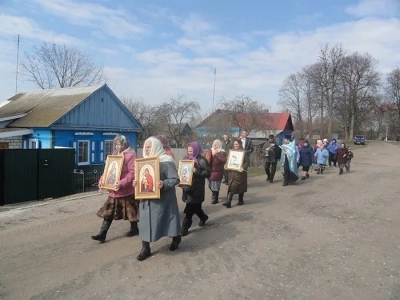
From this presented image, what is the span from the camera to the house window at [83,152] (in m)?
18.4

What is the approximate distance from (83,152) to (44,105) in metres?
4.46

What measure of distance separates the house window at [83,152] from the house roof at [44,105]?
206 centimetres

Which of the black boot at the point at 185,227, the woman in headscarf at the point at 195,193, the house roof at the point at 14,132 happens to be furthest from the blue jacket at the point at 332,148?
the house roof at the point at 14,132

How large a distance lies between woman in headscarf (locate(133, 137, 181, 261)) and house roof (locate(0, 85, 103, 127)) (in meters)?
14.1

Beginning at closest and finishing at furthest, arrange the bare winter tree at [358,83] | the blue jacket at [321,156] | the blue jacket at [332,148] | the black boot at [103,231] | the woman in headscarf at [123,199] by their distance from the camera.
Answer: the woman in headscarf at [123,199] < the black boot at [103,231] < the blue jacket at [321,156] < the blue jacket at [332,148] < the bare winter tree at [358,83]

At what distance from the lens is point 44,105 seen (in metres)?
20.4

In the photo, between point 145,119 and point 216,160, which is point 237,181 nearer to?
point 216,160

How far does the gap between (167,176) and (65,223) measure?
364 centimetres

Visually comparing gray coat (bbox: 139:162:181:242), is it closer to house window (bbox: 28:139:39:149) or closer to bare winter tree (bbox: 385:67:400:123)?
house window (bbox: 28:139:39:149)

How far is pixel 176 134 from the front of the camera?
31.8 m

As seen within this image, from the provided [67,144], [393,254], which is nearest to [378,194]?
[393,254]

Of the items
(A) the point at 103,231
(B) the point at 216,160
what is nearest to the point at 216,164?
(B) the point at 216,160

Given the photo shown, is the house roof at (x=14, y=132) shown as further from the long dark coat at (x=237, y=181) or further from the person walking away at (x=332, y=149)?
the person walking away at (x=332, y=149)

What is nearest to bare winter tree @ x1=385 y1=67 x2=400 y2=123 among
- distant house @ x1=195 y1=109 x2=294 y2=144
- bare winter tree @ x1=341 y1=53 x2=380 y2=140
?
bare winter tree @ x1=341 y1=53 x2=380 y2=140
